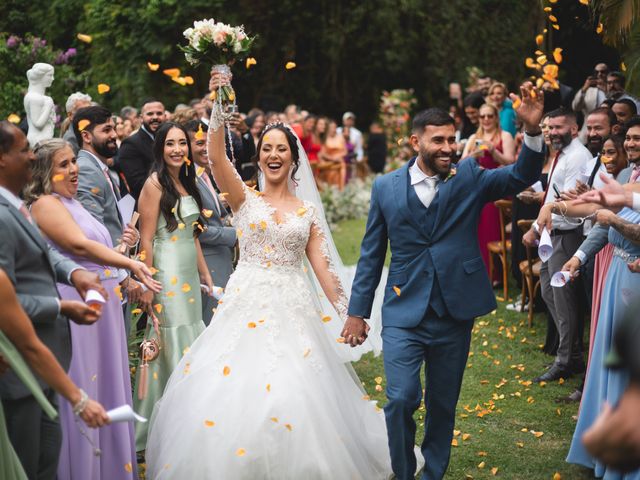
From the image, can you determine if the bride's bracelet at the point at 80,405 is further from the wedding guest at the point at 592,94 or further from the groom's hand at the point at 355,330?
the wedding guest at the point at 592,94

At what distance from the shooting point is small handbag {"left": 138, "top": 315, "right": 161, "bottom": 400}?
20.2 feet

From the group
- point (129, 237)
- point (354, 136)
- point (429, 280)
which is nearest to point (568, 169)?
point (429, 280)

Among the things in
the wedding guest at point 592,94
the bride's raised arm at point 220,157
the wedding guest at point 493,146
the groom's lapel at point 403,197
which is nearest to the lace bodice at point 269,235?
the bride's raised arm at point 220,157

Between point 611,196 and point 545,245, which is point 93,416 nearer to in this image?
point 611,196

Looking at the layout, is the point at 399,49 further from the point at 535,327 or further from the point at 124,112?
the point at 535,327

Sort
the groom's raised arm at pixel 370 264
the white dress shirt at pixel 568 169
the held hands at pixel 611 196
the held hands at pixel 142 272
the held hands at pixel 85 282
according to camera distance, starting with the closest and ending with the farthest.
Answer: the held hands at pixel 611 196
the held hands at pixel 85 282
the held hands at pixel 142 272
the groom's raised arm at pixel 370 264
the white dress shirt at pixel 568 169

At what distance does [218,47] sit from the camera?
19.2ft

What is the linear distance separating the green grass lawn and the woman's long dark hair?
7.69 ft

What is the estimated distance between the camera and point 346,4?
24.5 metres

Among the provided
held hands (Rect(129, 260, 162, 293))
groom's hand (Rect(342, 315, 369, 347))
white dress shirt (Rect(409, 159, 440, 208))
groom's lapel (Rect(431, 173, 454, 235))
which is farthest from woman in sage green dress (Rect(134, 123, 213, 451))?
groom's lapel (Rect(431, 173, 454, 235))

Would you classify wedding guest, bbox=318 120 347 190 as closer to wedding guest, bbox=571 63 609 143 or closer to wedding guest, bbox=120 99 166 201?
wedding guest, bbox=571 63 609 143

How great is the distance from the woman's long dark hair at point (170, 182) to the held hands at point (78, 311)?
Answer: 2469mm

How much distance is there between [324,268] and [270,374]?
0.94 m

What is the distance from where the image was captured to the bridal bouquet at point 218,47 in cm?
582
